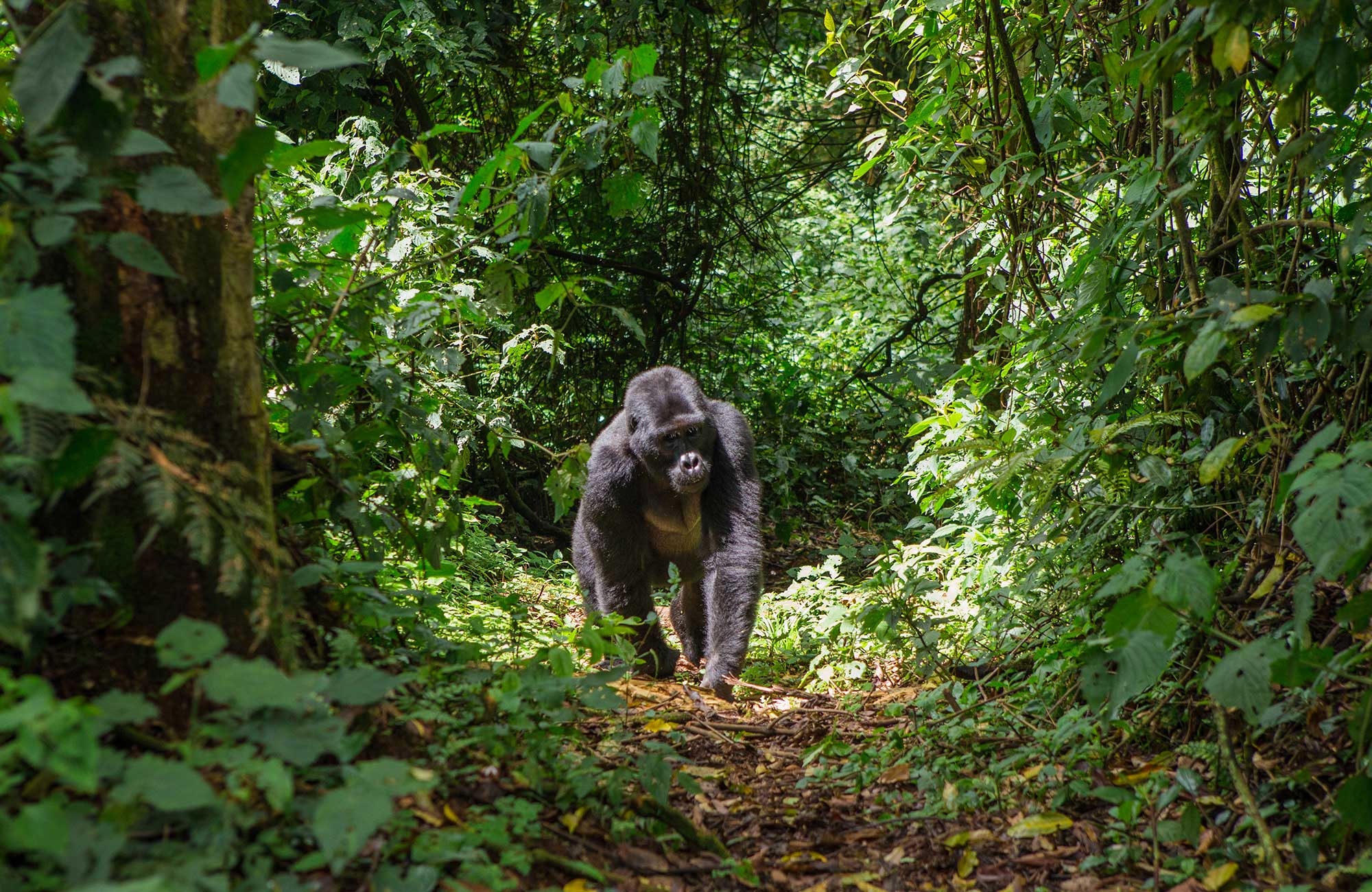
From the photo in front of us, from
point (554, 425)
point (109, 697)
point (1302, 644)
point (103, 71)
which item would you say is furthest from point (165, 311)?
point (554, 425)

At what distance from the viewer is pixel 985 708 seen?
3.55m

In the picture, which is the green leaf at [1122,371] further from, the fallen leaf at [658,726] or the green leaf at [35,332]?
the green leaf at [35,332]

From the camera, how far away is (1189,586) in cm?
213

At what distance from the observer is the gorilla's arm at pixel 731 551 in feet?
16.1

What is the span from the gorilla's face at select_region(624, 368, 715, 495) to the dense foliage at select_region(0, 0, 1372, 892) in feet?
2.61

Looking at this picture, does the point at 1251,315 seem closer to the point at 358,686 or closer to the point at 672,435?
the point at 358,686

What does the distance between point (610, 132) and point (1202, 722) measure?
7.68 ft

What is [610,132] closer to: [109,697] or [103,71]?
[103,71]

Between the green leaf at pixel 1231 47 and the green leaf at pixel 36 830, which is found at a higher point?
the green leaf at pixel 1231 47

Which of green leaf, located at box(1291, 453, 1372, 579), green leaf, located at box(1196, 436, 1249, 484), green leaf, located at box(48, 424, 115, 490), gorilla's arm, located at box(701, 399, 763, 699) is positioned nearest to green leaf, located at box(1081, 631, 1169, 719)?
green leaf, located at box(1291, 453, 1372, 579)

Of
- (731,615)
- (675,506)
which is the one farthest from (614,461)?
(731,615)

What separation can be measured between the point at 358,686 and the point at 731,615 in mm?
3351

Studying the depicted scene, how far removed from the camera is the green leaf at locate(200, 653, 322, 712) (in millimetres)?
1507

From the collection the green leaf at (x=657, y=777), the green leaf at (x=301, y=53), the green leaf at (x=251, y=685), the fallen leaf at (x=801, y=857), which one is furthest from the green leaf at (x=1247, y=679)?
the green leaf at (x=301, y=53)
